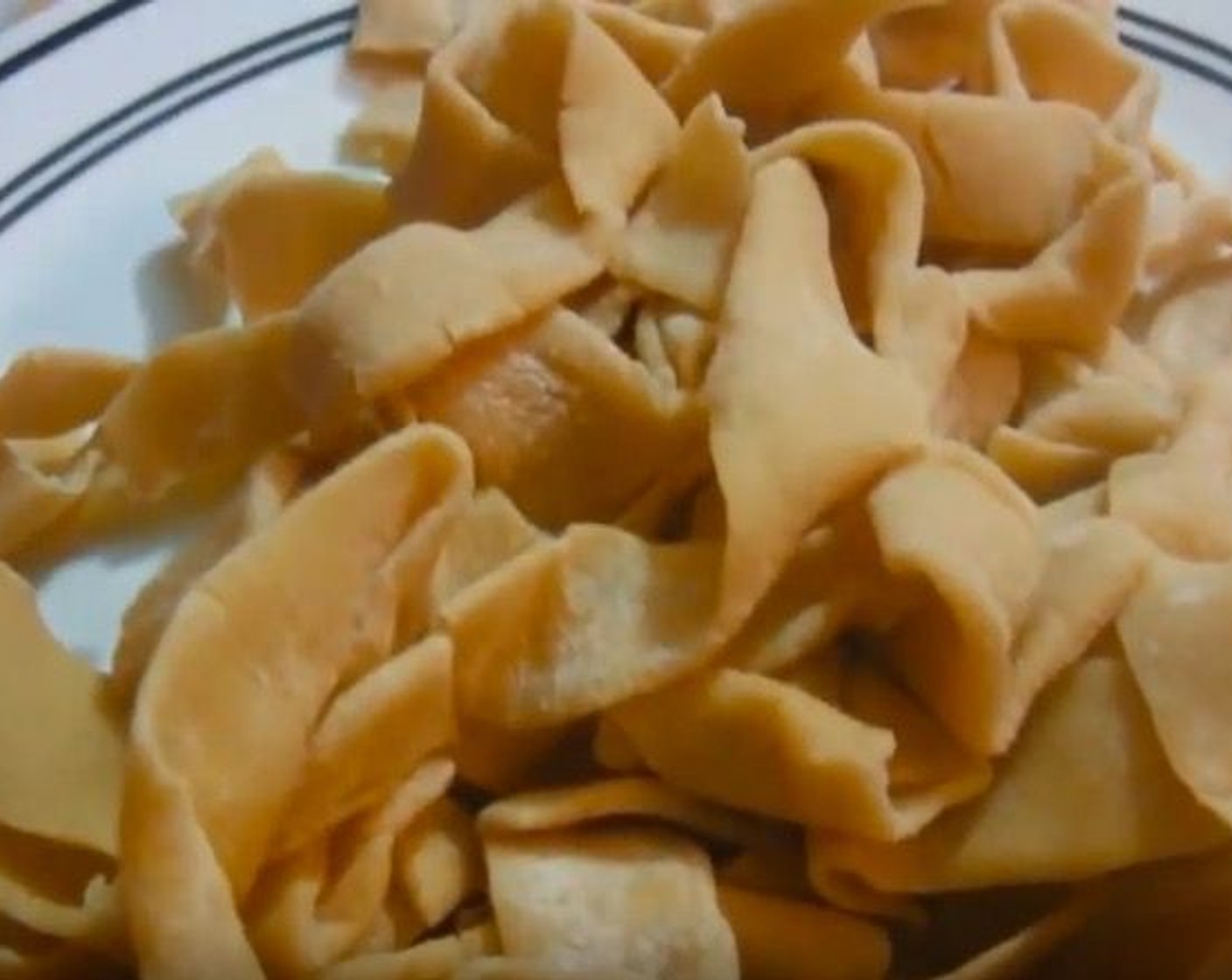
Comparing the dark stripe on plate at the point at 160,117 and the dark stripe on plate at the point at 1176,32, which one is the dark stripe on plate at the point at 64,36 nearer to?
the dark stripe on plate at the point at 160,117

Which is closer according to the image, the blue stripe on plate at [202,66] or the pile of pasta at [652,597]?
the pile of pasta at [652,597]

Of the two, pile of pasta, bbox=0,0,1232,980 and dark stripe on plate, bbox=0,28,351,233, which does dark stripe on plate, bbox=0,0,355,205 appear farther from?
pile of pasta, bbox=0,0,1232,980

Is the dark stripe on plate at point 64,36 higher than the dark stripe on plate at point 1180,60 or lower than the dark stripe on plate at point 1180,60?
higher

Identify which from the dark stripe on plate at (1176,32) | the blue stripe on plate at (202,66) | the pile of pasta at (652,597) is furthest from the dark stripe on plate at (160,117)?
the dark stripe on plate at (1176,32)

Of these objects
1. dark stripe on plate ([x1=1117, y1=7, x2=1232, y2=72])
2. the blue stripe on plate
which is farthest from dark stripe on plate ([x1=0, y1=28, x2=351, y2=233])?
dark stripe on plate ([x1=1117, y1=7, x2=1232, y2=72])

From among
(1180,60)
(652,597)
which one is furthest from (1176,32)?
(652,597)

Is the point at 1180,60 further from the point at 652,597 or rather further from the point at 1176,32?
the point at 652,597

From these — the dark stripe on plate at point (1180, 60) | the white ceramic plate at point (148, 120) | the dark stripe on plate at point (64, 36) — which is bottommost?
the dark stripe on plate at point (1180, 60)

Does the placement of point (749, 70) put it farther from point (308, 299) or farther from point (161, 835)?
point (161, 835)
